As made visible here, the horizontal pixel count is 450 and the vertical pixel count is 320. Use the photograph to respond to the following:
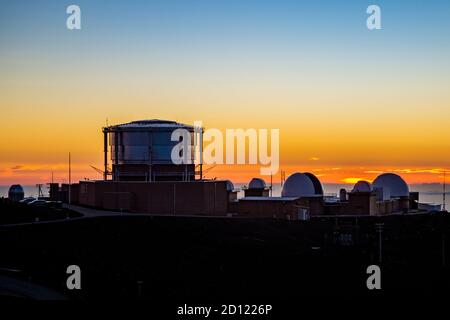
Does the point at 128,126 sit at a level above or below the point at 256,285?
above

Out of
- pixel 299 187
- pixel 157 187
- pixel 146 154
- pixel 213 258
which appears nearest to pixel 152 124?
pixel 146 154

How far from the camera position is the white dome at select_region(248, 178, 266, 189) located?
86.2 meters

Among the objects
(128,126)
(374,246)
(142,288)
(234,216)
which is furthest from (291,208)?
(142,288)

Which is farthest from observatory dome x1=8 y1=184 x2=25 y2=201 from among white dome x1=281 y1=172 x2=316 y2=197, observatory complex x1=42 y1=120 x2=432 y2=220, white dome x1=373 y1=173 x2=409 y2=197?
white dome x1=373 y1=173 x2=409 y2=197

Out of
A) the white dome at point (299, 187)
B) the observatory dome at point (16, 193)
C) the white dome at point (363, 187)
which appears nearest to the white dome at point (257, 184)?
the white dome at point (299, 187)

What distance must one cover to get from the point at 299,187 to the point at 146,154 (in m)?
18.2

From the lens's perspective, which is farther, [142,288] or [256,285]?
[256,285]

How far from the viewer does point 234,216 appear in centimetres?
7044

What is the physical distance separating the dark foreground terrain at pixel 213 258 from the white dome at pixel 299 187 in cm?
1290

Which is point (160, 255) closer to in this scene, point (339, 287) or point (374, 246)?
point (339, 287)

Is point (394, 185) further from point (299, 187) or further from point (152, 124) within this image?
point (152, 124)
